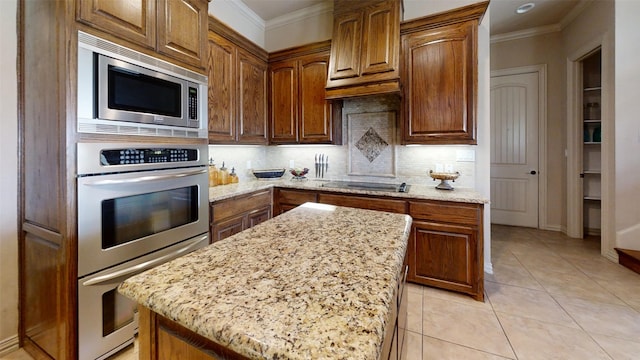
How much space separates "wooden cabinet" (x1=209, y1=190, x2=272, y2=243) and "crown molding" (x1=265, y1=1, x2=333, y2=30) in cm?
245

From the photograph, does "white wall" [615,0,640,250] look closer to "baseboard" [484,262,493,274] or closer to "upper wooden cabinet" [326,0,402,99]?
"baseboard" [484,262,493,274]

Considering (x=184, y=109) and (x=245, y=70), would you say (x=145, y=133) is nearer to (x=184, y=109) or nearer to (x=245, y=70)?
(x=184, y=109)

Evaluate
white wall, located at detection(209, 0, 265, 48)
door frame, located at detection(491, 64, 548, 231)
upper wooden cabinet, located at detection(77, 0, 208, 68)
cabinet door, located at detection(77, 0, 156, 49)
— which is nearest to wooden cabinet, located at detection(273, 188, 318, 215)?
upper wooden cabinet, located at detection(77, 0, 208, 68)

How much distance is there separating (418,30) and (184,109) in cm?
226

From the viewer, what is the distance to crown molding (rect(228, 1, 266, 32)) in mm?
3371

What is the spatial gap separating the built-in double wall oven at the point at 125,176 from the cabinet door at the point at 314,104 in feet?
4.73

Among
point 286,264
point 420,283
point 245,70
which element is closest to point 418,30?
point 245,70

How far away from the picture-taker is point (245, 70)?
2990 millimetres

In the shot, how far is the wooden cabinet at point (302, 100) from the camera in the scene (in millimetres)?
3117

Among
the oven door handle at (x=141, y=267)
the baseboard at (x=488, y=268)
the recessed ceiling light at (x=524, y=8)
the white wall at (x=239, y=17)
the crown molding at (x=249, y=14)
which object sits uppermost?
the recessed ceiling light at (x=524, y=8)

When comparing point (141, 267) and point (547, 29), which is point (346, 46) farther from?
point (547, 29)

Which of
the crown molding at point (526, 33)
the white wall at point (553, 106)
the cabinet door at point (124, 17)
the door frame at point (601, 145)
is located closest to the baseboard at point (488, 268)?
the door frame at point (601, 145)

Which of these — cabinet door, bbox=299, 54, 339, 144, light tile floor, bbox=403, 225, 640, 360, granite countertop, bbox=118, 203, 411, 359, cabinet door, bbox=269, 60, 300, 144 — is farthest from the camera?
cabinet door, bbox=269, 60, 300, 144

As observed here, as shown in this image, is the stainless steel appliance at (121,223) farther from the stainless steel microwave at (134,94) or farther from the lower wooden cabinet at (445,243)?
the lower wooden cabinet at (445,243)
